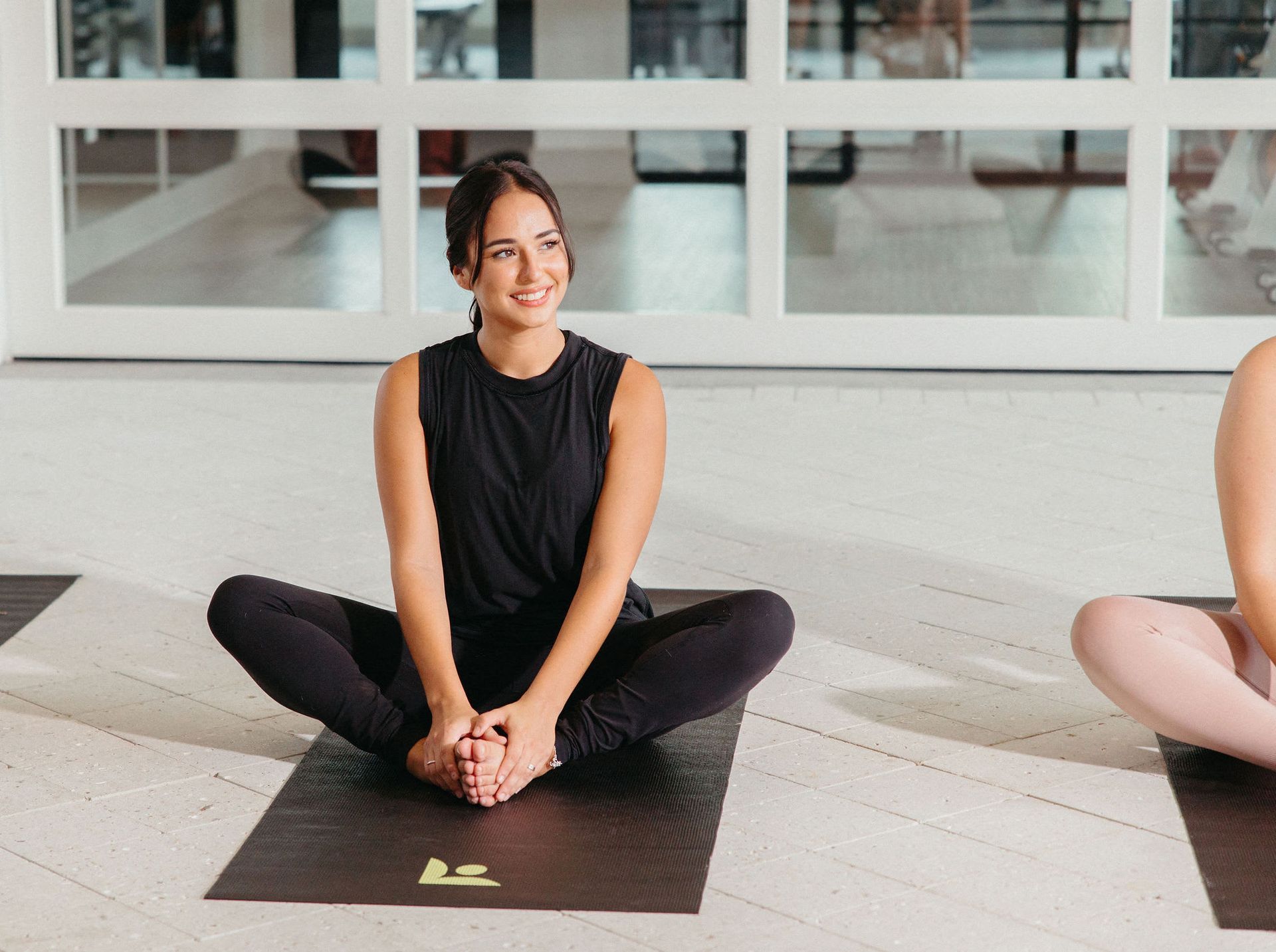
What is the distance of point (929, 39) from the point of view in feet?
17.2

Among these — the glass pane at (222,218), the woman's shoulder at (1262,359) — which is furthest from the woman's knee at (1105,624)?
the glass pane at (222,218)

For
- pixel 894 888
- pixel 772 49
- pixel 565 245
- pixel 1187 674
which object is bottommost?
pixel 894 888

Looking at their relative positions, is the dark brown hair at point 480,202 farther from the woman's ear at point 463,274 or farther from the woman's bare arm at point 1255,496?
the woman's bare arm at point 1255,496

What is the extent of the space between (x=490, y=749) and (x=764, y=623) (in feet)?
1.33

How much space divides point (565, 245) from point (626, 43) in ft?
10.2

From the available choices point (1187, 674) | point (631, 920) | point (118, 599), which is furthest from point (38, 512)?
point (1187, 674)

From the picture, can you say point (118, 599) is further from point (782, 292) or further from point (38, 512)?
point (782, 292)

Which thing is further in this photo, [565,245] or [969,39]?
[969,39]

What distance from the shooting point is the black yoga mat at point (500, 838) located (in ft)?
6.48

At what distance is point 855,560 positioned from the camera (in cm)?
342

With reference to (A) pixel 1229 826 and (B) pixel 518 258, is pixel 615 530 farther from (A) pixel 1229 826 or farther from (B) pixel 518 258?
(A) pixel 1229 826

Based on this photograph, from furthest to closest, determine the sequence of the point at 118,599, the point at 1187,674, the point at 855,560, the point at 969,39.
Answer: the point at 969,39 → the point at 855,560 → the point at 118,599 → the point at 1187,674

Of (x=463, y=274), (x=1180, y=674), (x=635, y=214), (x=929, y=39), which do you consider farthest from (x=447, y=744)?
(x=929, y=39)

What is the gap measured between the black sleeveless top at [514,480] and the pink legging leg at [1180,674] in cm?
71
